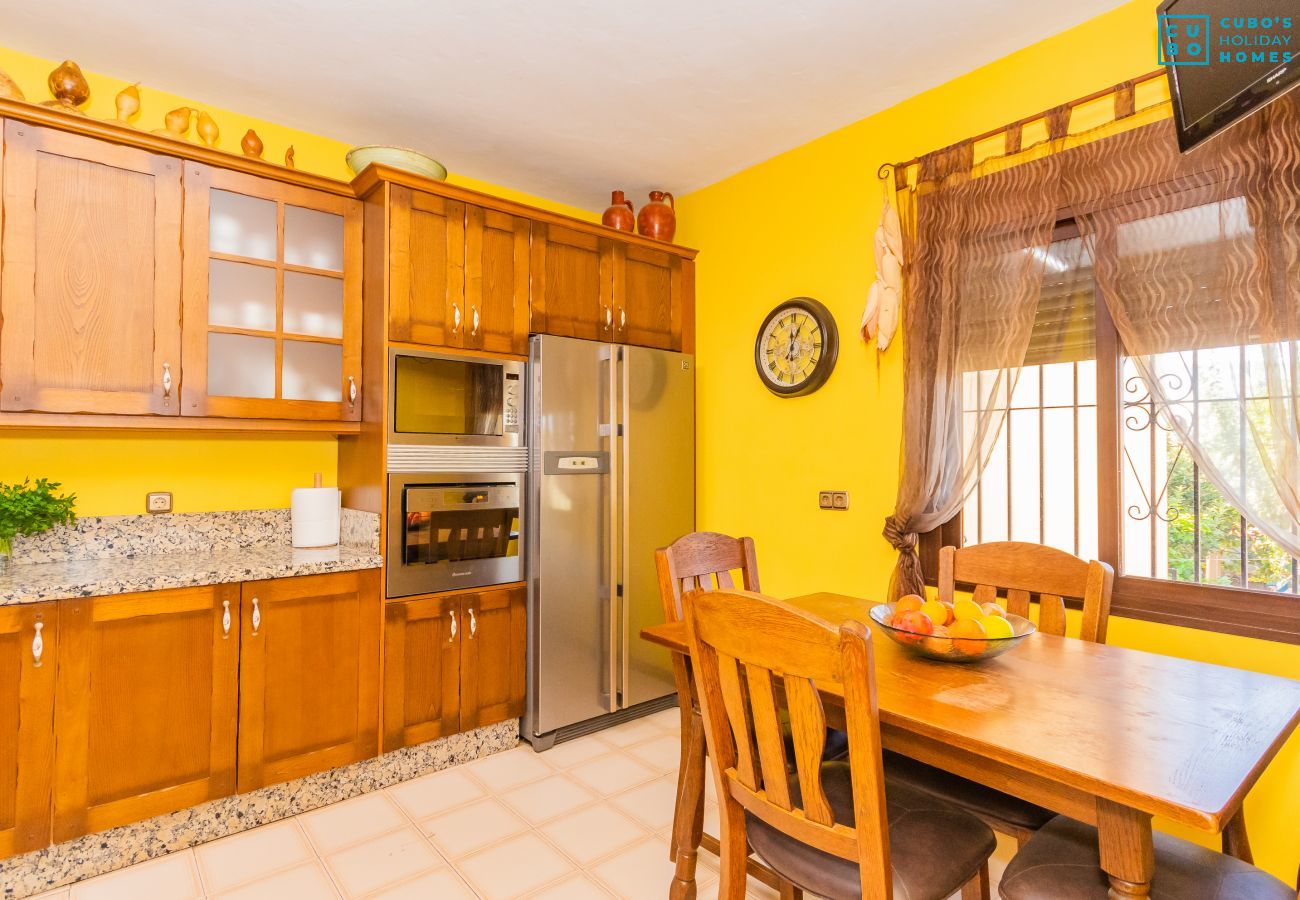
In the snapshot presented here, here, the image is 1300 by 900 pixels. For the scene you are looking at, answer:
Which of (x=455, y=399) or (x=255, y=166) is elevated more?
(x=255, y=166)

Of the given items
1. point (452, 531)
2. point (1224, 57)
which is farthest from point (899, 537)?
point (452, 531)

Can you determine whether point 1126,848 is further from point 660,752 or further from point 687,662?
point 660,752

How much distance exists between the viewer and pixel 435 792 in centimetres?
258

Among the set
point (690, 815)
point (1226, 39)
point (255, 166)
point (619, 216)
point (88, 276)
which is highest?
point (619, 216)

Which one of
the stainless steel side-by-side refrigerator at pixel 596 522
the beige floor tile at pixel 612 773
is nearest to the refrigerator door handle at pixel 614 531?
the stainless steel side-by-side refrigerator at pixel 596 522

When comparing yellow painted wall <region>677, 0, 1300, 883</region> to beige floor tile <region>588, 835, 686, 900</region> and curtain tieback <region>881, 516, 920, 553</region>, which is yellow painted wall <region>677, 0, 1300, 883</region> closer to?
curtain tieback <region>881, 516, 920, 553</region>

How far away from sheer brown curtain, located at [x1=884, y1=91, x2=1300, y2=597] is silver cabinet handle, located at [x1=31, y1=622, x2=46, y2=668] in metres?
2.85

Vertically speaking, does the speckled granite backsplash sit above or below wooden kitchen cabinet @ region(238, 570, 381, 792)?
above

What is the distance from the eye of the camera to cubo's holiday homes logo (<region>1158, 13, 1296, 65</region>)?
4.63ft

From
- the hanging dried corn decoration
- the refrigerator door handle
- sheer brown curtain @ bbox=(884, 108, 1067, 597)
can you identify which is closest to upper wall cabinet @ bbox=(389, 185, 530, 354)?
the refrigerator door handle

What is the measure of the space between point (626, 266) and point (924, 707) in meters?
2.67

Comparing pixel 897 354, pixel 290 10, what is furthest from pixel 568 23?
pixel 897 354

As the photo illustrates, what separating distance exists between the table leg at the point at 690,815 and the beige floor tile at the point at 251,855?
1.20 meters

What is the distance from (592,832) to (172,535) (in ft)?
6.52
